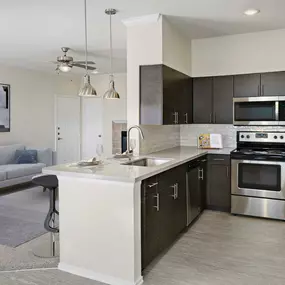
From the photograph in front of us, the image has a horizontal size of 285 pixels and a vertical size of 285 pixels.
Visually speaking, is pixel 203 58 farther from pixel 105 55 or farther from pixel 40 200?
pixel 40 200

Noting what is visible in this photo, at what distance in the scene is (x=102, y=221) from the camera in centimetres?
260

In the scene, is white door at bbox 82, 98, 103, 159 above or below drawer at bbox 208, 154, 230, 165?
above

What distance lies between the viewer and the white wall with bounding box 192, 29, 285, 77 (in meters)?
4.34

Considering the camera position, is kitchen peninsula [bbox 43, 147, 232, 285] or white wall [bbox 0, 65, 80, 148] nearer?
kitchen peninsula [bbox 43, 147, 232, 285]

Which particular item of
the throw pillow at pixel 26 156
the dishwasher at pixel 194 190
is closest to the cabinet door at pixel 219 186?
the dishwasher at pixel 194 190

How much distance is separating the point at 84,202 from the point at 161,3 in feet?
6.94

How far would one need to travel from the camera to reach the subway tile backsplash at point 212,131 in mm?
4801

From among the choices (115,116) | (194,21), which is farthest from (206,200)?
(115,116)

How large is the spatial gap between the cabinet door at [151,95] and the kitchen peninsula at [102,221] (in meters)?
1.01

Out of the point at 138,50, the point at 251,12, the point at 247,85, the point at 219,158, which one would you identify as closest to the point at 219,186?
the point at 219,158

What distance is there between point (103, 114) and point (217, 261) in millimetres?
6026

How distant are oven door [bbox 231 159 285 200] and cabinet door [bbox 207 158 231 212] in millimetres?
115

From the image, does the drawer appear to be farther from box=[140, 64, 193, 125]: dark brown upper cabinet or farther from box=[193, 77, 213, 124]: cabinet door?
box=[140, 64, 193, 125]: dark brown upper cabinet

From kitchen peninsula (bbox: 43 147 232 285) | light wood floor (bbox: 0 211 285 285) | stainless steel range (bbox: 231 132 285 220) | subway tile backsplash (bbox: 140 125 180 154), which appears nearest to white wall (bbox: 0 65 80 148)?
subway tile backsplash (bbox: 140 125 180 154)
